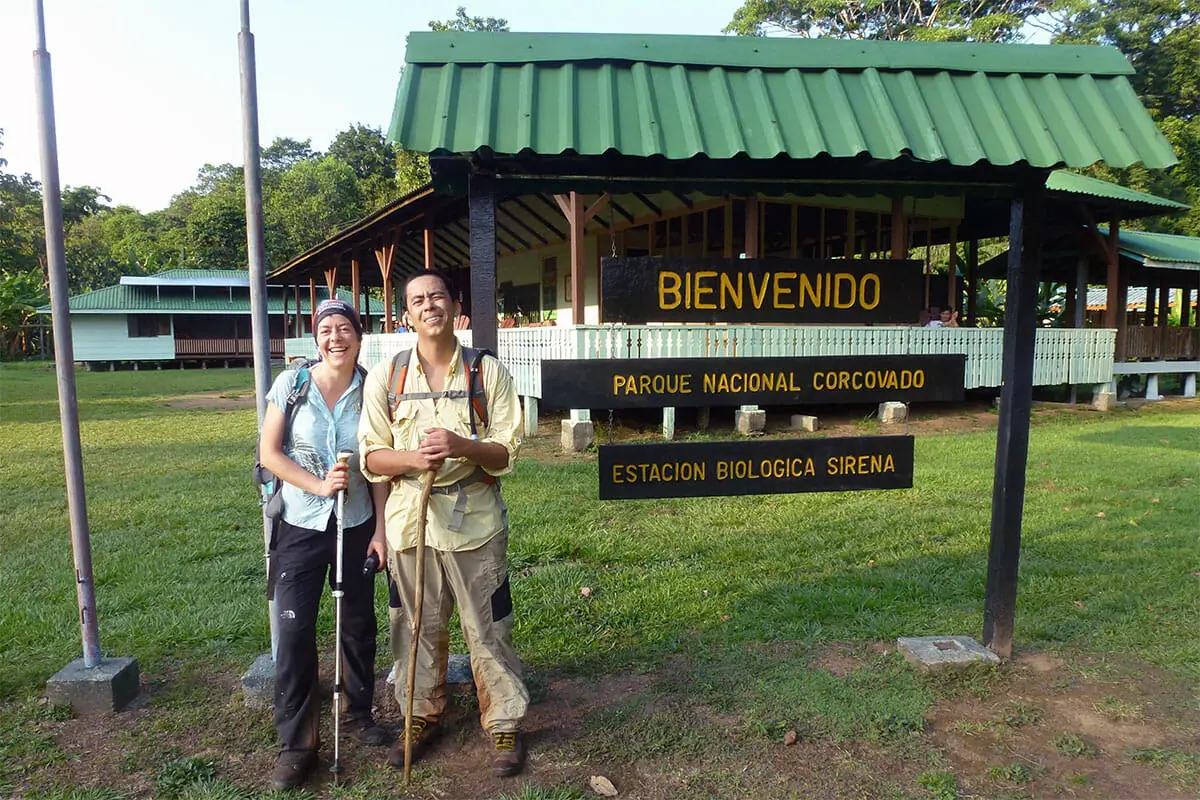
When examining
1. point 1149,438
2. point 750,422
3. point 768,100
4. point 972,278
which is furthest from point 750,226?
→ point 972,278

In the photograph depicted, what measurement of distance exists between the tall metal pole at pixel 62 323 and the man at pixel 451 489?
4.92ft

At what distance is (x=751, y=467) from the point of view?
3621 mm

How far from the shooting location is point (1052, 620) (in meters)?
4.20

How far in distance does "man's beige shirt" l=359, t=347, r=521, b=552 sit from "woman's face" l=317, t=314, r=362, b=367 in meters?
0.20

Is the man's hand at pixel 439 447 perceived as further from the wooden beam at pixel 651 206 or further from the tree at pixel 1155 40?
the tree at pixel 1155 40

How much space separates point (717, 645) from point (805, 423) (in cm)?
775

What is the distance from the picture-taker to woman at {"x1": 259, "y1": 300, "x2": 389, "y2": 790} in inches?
110

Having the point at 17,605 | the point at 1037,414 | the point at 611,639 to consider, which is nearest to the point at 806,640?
the point at 611,639

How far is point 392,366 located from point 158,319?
37700 mm

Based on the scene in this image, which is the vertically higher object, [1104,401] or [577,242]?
[577,242]

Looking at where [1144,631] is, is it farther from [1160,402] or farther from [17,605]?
[1160,402]

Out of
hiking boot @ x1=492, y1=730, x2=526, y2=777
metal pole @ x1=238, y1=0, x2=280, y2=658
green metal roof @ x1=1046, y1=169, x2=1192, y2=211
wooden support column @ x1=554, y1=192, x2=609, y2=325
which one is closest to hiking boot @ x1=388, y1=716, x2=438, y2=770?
hiking boot @ x1=492, y1=730, x2=526, y2=777

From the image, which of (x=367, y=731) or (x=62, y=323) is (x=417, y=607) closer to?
(x=367, y=731)

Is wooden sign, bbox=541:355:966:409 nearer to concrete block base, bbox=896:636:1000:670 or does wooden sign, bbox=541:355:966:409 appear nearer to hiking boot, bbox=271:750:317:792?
concrete block base, bbox=896:636:1000:670
